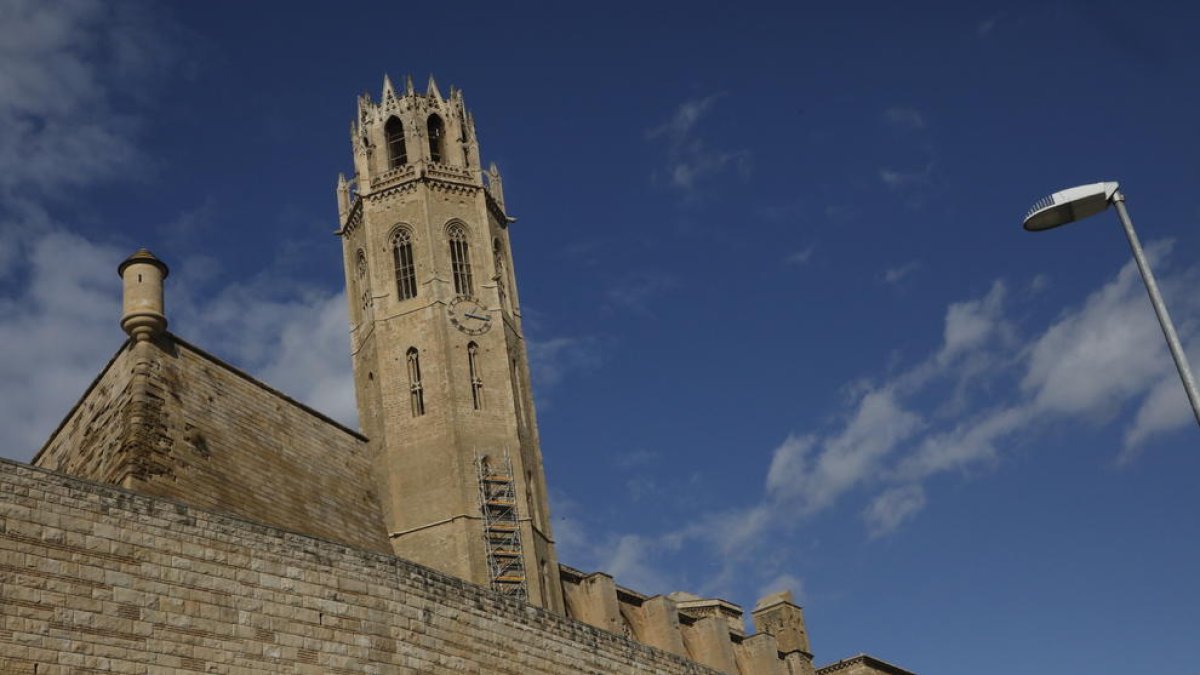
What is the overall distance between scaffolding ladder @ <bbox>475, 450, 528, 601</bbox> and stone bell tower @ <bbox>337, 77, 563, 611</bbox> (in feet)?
0.13

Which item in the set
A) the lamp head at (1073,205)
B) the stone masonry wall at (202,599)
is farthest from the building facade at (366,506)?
the lamp head at (1073,205)

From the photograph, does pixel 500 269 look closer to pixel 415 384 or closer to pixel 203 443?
pixel 415 384

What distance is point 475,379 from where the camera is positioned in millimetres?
42281

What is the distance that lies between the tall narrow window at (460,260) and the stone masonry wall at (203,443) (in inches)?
614

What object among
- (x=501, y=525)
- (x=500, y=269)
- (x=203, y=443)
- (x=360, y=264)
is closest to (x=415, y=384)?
(x=501, y=525)

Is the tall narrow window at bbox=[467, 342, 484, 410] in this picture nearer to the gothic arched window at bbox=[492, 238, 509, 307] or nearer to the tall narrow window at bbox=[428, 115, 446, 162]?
the gothic arched window at bbox=[492, 238, 509, 307]

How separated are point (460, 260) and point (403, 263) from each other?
6.01 feet

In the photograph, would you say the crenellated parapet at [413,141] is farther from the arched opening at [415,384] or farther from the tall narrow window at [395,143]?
the arched opening at [415,384]

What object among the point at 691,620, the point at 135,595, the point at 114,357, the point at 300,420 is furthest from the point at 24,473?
the point at 691,620

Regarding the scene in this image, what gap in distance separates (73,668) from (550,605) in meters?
26.3

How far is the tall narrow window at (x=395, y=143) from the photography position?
46812 millimetres

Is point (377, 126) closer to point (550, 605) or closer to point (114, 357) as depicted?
point (550, 605)

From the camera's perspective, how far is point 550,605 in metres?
40.0

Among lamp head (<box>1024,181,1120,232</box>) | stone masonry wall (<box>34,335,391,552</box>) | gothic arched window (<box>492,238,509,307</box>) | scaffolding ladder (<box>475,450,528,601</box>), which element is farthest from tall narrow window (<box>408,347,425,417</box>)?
lamp head (<box>1024,181,1120,232</box>)
